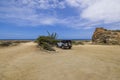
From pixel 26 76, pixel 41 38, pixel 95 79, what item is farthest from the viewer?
pixel 41 38

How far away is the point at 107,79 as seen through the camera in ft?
28.9

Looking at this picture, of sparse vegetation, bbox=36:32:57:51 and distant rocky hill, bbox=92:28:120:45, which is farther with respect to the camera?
distant rocky hill, bbox=92:28:120:45

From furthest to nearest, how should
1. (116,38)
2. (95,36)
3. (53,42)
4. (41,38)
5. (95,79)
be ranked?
(95,36) < (116,38) < (53,42) < (41,38) < (95,79)

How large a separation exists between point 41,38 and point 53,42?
448 cm

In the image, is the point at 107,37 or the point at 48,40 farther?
the point at 107,37

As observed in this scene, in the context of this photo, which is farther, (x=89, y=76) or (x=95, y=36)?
(x=95, y=36)

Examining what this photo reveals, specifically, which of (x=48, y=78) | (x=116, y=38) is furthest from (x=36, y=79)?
(x=116, y=38)

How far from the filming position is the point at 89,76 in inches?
369

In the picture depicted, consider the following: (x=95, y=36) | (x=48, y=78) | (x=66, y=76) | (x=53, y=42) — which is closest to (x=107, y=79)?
(x=66, y=76)

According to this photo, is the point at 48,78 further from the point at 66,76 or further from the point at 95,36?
the point at 95,36

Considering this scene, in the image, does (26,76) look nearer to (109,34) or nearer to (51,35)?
(51,35)

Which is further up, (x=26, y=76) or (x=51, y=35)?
(x=51, y=35)

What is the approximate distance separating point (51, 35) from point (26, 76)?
31.5m

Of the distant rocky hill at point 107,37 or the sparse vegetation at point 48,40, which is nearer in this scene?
the sparse vegetation at point 48,40
